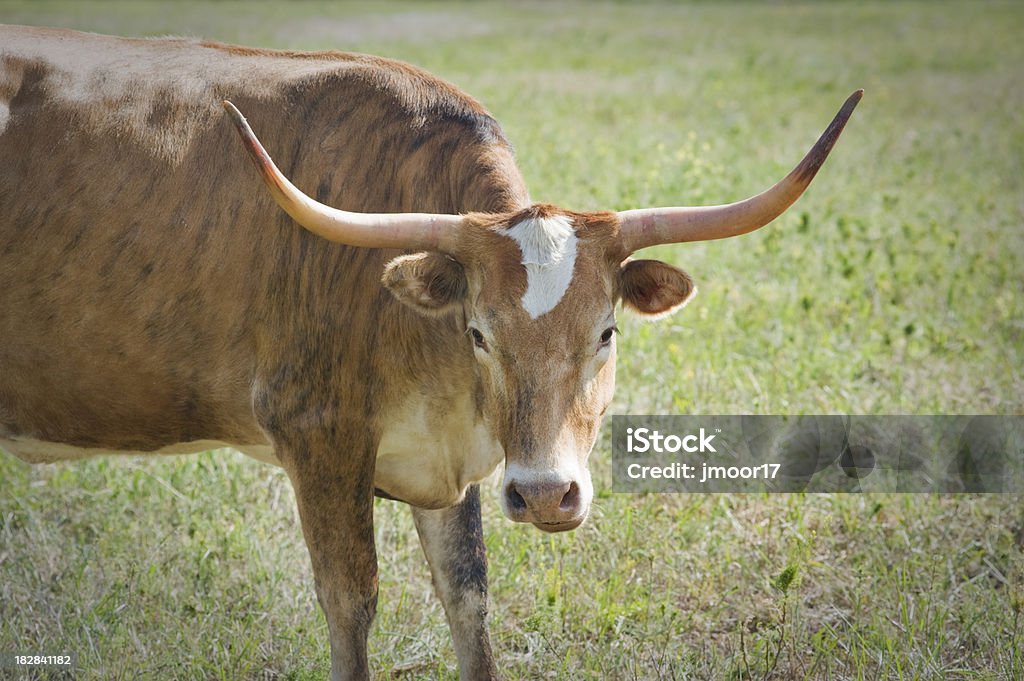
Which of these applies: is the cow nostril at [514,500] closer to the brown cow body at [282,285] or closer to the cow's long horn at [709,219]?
the brown cow body at [282,285]

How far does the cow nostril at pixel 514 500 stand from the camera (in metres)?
3.51

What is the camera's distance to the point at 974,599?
4.85 meters

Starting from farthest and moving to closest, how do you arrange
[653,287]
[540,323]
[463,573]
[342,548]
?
1. [463,573]
2. [342,548]
3. [653,287]
4. [540,323]

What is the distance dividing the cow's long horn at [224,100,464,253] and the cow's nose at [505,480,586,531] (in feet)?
2.73

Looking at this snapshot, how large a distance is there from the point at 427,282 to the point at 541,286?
1.36ft

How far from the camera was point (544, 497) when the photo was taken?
3479mm

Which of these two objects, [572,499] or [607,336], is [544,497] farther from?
[607,336]

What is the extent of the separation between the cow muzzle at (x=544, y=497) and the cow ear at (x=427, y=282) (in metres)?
0.64

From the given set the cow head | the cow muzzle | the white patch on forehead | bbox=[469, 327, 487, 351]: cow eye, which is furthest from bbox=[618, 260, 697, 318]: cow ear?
the cow muzzle

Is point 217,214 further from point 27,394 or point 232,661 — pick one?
point 232,661

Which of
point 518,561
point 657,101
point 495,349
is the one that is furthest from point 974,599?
point 657,101

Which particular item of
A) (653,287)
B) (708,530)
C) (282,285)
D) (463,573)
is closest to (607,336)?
(653,287)

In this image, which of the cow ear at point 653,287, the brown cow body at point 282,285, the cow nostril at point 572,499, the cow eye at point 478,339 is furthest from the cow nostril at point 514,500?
the cow ear at point 653,287

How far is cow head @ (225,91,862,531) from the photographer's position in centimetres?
356
